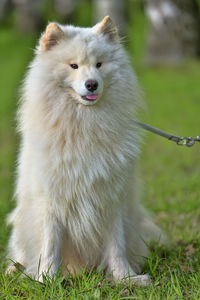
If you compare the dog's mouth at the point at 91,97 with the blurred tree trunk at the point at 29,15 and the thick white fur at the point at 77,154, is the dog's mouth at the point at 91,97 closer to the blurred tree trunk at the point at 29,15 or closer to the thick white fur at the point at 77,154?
the thick white fur at the point at 77,154

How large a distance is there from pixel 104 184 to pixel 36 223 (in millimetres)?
608

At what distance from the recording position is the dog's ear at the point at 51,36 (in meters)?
3.38

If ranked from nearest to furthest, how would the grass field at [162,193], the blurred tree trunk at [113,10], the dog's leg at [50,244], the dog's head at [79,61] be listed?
the grass field at [162,193], the dog's head at [79,61], the dog's leg at [50,244], the blurred tree trunk at [113,10]

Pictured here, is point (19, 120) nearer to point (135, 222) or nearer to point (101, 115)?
point (101, 115)

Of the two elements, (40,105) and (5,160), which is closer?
(40,105)

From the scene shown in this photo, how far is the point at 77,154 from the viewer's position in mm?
3367

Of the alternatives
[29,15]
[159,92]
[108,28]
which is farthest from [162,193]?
[29,15]

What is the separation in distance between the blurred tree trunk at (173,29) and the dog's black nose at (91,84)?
339 inches

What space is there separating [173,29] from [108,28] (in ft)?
27.5

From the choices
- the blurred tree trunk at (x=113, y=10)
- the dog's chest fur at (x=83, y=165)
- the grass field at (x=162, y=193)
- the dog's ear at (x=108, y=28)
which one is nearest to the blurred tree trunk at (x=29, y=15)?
the grass field at (x=162, y=193)

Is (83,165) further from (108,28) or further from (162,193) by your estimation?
(162,193)

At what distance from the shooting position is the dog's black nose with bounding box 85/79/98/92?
3.24m

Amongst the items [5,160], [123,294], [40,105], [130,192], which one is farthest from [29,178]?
[5,160]

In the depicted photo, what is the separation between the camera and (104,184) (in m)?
3.44
